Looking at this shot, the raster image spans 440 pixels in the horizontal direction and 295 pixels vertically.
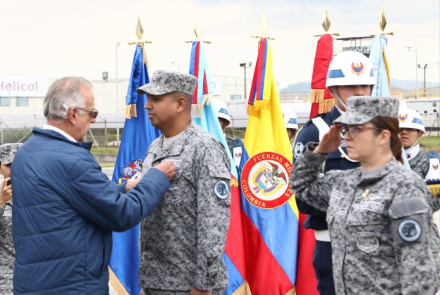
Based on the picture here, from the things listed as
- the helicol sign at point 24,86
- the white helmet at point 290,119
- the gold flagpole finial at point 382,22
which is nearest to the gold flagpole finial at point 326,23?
the gold flagpole finial at point 382,22

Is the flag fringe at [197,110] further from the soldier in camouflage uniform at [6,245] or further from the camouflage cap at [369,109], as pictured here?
the camouflage cap at [369,109]

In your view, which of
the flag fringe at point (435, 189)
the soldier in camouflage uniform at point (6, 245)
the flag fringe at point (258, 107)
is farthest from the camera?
the flag fringe at point (258, 107)

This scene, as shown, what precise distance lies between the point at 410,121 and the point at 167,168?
3113mm

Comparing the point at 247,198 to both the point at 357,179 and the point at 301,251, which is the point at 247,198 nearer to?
the point at 301,251

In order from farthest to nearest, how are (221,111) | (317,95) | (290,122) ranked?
(290,122), (221,111), (317,95)

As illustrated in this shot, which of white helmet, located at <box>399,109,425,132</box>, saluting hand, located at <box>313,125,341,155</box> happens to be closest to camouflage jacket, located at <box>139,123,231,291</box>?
saluting hand, located at <box>313,125,341,155</box>

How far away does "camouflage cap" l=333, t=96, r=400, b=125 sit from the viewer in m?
2.52

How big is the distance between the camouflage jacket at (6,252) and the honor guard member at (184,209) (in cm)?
100

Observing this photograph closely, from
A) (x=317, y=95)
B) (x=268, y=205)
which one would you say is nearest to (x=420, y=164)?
(x=317, y=95)

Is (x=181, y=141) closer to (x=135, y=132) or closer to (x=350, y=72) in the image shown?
(x=350, y=72)

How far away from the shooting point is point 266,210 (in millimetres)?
5488

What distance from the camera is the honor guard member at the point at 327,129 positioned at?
10.5 ft

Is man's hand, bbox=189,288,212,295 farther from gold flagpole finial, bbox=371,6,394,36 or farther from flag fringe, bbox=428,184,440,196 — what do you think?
gold flagpole finial, bbox=371,6,394,36

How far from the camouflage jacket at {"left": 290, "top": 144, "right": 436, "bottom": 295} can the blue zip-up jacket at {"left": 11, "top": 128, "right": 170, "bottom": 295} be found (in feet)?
3.25
